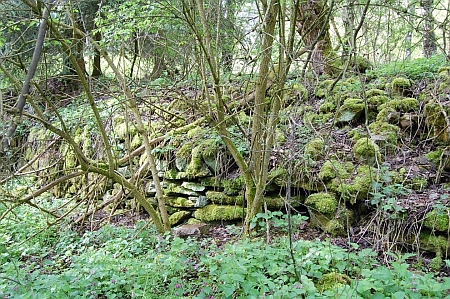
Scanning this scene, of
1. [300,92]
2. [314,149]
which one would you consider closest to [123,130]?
[300,92]

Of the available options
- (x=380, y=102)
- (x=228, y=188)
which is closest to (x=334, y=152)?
(x=380, y=102)

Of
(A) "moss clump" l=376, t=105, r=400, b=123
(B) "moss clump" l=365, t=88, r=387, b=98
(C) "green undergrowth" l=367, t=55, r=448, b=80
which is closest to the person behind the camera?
(A) "moss clump" l=376, t=105, r=400, b=123

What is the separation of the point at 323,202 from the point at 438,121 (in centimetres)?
160

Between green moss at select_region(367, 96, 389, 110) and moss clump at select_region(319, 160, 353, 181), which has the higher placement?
green moss at select_region(367, 96, 389, 110)

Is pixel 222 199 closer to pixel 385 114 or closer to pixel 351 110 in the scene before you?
pixel 351 110

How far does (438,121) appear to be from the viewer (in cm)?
385

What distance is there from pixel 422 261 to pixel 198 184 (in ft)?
8.23

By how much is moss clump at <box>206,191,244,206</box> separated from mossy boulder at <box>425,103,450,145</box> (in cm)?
223

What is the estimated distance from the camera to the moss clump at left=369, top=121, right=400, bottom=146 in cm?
390

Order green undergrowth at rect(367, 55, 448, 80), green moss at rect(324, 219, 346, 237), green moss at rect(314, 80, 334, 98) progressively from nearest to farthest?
green moss at rect(324, 219, 346, 237) → green undergrowth at rect(367, 55, 448, 80) → green moss at rect(314, 80, 334, 98)

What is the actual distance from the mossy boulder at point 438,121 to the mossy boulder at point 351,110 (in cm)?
72

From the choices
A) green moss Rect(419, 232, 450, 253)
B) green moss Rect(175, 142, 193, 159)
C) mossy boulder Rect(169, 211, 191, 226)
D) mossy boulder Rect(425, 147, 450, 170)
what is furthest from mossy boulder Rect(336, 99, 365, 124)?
mossy boulder Rect(169, 211, 191, 226)

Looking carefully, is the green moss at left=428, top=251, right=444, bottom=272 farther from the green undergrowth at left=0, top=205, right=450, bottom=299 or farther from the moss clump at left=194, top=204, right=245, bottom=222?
the moss clump at left=194, top=204, right=245, bottom=222

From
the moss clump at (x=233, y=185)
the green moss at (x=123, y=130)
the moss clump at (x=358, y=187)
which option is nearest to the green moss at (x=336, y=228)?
the moss clump at (x=358, y=187)
